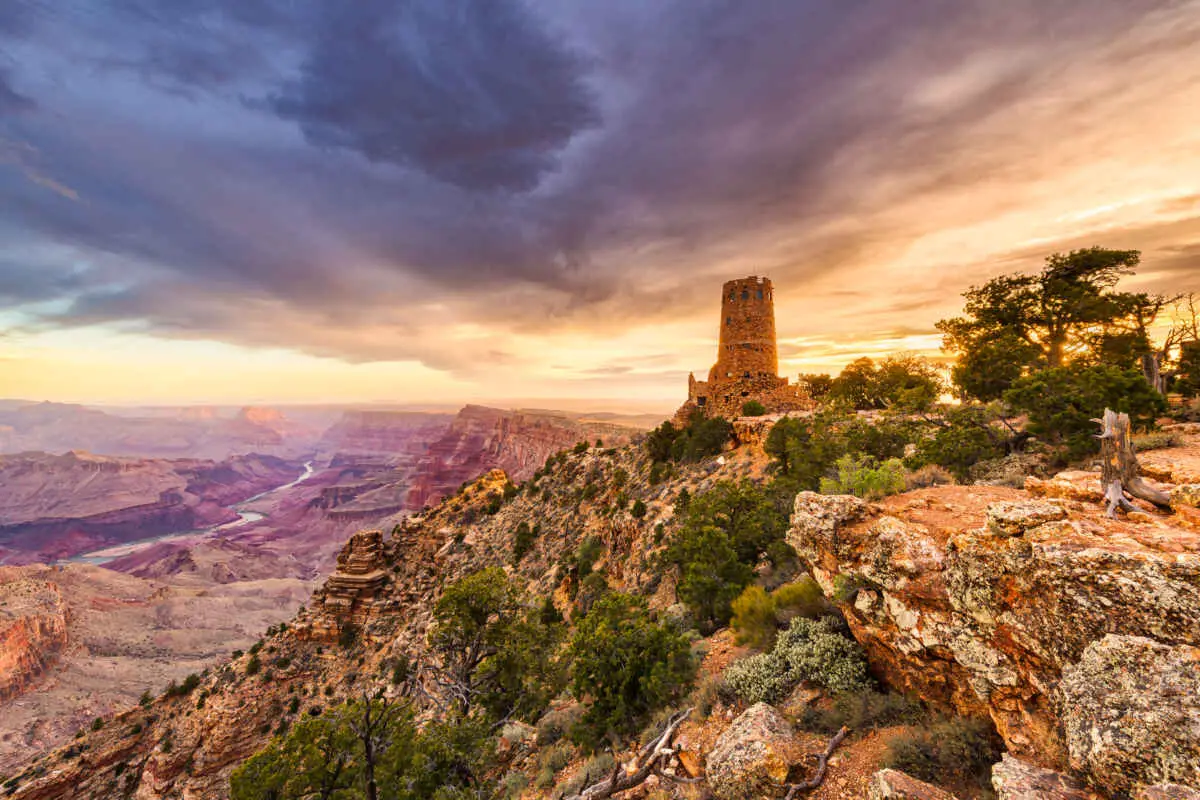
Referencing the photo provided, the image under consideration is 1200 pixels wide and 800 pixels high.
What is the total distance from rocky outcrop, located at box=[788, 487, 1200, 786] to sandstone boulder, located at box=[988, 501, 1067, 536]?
0.6 inches

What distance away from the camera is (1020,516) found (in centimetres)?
545

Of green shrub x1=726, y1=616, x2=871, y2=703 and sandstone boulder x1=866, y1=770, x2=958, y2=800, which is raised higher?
sandstone boulder x1=866, y1=770, x2=958, y2=800

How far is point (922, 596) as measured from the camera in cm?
611

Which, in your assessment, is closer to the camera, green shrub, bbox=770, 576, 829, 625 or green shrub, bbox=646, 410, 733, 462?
green shrub, bbox=770, 576, 829, 625

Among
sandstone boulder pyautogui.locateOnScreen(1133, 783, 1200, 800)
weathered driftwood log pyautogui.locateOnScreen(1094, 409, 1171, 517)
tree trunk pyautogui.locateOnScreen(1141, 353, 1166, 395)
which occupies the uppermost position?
tree trunk pyautogui.locateOnScreen(1141, 353, 1166, 395)

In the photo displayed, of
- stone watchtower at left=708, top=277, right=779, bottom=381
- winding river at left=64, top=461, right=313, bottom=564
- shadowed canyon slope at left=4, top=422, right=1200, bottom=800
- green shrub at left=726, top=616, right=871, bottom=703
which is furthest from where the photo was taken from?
winding river at left=64, top=461, right=313, bottom=564

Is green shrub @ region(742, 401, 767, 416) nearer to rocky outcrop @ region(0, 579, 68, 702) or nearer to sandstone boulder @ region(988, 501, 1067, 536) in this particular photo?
sandstone boulder @ region(988, 501, 1067, 536)

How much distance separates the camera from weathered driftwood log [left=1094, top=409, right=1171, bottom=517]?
20.3 feet

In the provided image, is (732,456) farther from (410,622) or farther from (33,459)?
(33,459)

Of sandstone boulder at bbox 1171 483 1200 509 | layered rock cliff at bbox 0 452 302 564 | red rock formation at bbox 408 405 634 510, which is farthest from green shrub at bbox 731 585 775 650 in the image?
layered rock cliff at bbox 0 452 302 564

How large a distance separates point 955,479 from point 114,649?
104960 millimetres

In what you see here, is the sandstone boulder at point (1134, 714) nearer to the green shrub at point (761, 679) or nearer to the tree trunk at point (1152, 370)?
the green shrub at point (761, 679)

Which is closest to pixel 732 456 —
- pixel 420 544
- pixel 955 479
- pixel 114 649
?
pixel 955 479

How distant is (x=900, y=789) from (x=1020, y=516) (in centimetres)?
369
